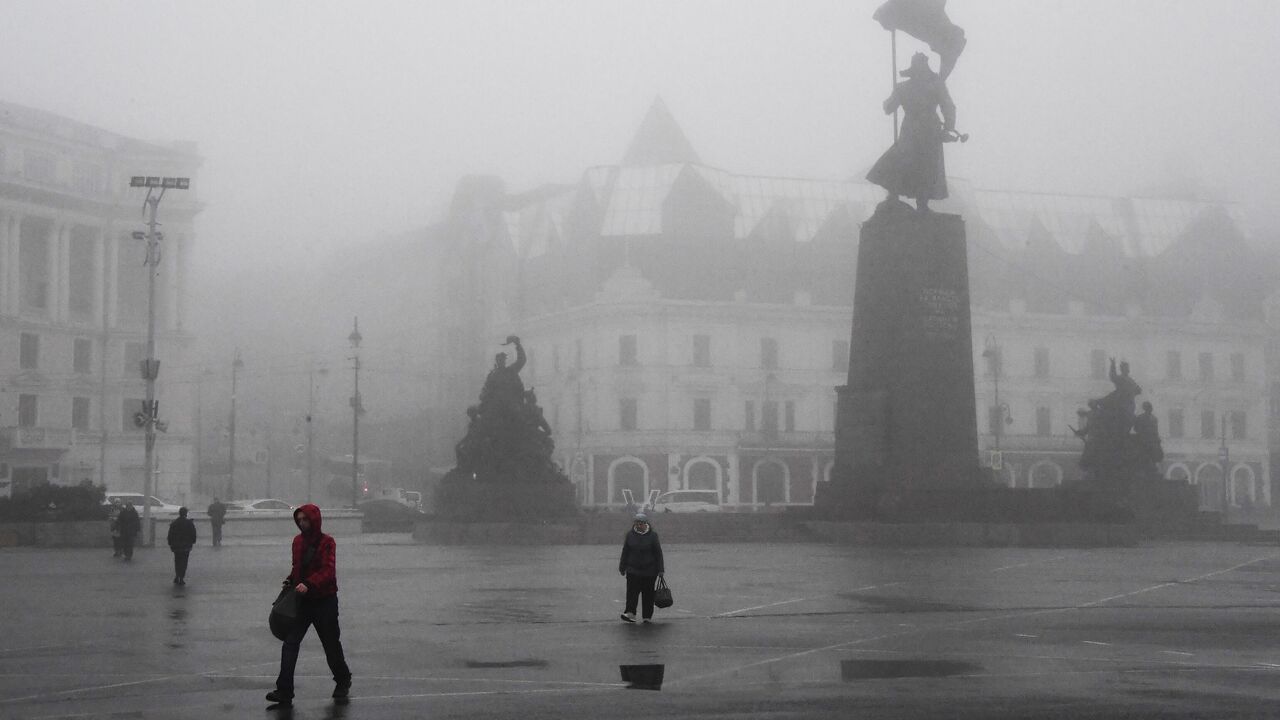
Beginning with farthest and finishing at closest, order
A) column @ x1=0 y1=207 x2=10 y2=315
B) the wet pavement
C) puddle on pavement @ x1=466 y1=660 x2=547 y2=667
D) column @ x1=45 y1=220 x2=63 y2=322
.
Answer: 1. column @ x1=45 y1=220 x2=63 y2=322
2. column @ x1=0 y1=207 x2=10 y2=315
3. puddle on pavement @ x1=466 y1=660 x2=547 y2=667
4. the wet pavement

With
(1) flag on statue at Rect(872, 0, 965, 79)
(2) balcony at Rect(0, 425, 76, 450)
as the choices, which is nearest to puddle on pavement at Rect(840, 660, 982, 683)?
(1) flag on statue at Rect(872, 0, 965, 79)

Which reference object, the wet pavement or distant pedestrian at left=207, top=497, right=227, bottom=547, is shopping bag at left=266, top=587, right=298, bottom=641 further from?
distant pedestrian at left=207, top=497, right=227, bottom=547

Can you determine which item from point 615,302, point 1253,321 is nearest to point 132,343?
point 615,302

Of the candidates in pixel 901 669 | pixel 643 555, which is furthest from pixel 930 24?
pixel 901 669

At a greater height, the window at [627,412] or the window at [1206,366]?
the window at [1206,366]

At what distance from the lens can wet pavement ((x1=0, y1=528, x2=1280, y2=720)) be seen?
1088 centimetres

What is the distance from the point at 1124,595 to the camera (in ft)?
66.9

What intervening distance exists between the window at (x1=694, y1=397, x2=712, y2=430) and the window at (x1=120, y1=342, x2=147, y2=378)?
32445mm

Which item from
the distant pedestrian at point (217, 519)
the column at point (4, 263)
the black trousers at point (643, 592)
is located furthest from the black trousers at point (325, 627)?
the column at point (4, 263)

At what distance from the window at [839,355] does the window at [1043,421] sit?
11.8 m

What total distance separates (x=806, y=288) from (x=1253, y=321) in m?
26.7

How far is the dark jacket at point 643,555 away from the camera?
16.9 metres

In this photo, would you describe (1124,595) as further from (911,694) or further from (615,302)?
(615,302)

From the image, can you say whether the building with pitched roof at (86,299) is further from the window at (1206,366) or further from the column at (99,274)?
the window at (1206,366)
